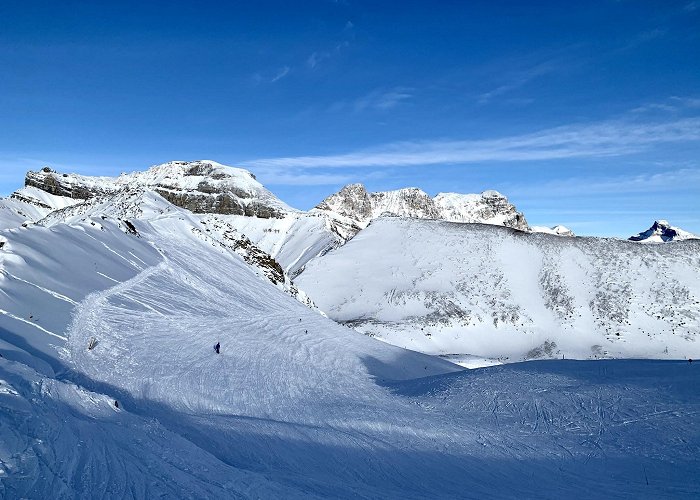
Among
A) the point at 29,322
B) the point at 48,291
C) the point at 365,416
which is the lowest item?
the point at 365,416

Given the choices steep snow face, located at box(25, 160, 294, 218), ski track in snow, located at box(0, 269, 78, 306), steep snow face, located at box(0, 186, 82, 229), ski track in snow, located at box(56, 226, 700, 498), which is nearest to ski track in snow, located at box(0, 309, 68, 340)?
ski track in snow, located at box(56, 226, 700, 498)

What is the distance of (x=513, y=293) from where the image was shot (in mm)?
60125

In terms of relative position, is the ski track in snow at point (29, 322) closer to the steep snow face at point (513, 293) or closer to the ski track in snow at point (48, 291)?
the ski track in snow at point (48, 291)

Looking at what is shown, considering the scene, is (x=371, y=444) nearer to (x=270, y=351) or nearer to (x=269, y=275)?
(x=270, y=351)

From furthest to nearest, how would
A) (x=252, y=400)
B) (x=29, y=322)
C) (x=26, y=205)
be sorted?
(x=26, y=205) → (x=252, y=400) → (x=29, y=322)

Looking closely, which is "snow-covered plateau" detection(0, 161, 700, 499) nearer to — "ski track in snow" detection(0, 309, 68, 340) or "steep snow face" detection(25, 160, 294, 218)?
"ski track in snow" detection(0, 309, 68, 340)

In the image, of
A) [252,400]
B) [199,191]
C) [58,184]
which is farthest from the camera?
[199,191]

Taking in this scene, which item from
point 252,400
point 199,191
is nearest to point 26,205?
point 199,191

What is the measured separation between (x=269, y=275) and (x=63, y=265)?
23586 mm

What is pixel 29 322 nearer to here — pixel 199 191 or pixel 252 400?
pixel 252 400

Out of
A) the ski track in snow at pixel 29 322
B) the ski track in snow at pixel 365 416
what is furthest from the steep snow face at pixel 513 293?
the ski track in snow at pixel 29 322

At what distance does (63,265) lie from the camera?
22.4 meters

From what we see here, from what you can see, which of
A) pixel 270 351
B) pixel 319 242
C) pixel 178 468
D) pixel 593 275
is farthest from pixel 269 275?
pixel 319 242

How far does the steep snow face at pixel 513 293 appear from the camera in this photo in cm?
5066
